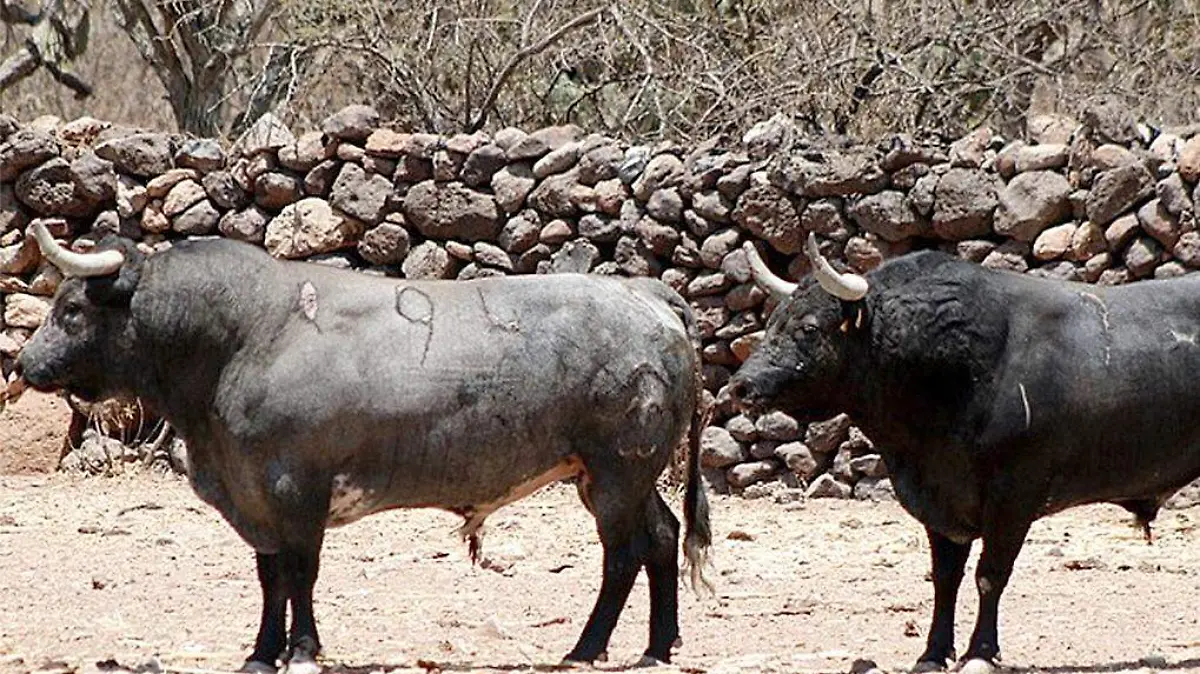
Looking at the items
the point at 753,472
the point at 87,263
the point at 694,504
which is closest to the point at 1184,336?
the point at 694,504

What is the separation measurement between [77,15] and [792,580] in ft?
43.3

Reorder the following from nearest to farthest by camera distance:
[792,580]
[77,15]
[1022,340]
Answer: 1. [1022,340]
2. [792,580]
3. [77,15]

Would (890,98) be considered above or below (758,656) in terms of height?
above

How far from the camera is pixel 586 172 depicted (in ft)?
45.4

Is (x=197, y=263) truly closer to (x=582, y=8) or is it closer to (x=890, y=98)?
(x=890, y=98)

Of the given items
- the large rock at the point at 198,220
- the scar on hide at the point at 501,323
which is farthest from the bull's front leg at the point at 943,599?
the large rock at the point at 198,220

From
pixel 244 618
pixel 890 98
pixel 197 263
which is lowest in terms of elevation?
pixel 244 618

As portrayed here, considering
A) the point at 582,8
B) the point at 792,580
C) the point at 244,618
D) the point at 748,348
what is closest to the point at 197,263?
the point at 244,618

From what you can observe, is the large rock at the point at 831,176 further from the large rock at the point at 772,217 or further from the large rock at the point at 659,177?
the large rock at the point at 659,177

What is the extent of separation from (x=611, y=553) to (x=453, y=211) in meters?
5.75

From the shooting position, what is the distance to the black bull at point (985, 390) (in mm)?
8070

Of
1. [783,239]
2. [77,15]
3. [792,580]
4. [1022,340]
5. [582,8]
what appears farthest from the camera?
[77,15]

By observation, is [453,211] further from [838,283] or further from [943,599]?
[943,599]

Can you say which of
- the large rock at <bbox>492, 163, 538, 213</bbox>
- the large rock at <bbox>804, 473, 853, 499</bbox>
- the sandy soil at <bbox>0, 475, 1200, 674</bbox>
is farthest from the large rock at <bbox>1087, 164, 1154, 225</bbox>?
the large rock at <bbox>492, 163, 538, 213</bbox>
